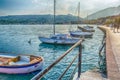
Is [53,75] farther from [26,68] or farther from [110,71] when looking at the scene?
[110,71]

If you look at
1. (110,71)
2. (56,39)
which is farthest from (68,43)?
(110,71)

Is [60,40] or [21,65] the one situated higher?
[60,40]

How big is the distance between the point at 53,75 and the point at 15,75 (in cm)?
303

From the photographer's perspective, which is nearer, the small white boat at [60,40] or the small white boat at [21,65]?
the small white boat at [21,65]

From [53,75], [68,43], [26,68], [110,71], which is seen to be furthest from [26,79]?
[68,43]

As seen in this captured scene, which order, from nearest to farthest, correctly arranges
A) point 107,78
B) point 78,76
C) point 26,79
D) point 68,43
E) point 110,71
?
point 78,76
point 107,78
point 110,71
point 26,79
point 68,43

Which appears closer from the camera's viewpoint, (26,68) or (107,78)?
(107,78)

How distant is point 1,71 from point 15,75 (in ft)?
3.80

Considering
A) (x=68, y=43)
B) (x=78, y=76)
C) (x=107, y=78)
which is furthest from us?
(x=68, y=43)

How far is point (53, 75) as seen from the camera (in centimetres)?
1534

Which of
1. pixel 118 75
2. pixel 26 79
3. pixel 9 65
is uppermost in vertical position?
pixel 118 75

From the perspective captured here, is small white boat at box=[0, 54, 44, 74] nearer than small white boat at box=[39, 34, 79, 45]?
Yes

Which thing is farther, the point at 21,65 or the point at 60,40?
the point at 60,40

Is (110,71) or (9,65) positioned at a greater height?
(110,71)
